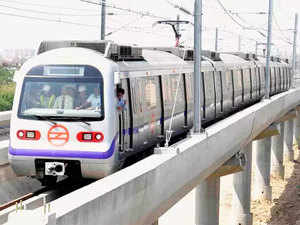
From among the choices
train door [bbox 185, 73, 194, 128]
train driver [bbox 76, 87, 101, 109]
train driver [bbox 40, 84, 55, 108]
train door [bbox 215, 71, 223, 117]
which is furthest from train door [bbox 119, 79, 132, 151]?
train door [bbox 215, 71, 223, 117]

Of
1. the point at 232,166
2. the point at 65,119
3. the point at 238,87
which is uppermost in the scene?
the point at 65,119

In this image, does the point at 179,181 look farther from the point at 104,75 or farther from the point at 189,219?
the point at 189,219

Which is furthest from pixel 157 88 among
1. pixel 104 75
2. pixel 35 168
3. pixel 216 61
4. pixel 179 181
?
pixel 216 61

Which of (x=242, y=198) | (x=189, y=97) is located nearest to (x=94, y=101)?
(x=189, y=97)

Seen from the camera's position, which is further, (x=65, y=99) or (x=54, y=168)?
(x=65, y=99)

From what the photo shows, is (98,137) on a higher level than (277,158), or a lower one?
higher

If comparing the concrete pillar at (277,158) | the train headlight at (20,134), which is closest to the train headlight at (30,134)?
the train headlight at (20,134)

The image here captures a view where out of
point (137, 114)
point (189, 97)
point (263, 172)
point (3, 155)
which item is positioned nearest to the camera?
point (3, 155)

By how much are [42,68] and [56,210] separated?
4437 millimetres

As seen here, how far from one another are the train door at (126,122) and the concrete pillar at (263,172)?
3469 cm

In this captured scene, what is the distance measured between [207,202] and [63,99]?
16.8 m

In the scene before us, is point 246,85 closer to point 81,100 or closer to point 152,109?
point 152,109

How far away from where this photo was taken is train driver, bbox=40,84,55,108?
11303mm

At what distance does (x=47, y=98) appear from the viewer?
37.2 feet
